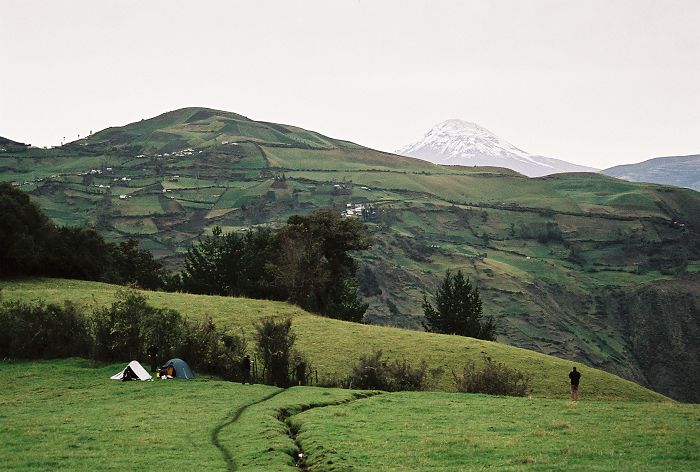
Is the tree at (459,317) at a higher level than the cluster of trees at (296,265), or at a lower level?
lower

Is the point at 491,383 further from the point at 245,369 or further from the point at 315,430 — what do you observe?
the point at 315,430

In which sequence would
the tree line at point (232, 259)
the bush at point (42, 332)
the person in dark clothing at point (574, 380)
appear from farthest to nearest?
the tree line at point (232, 259) → the bush at point (42, 332) → the person in dark clothing at point (574, 380)

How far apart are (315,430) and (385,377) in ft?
65.6

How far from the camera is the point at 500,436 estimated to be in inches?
1168

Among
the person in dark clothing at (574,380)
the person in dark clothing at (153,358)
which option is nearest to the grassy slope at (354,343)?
the person in dark clothing at (574,380)

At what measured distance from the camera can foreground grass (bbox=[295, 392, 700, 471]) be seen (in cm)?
2433

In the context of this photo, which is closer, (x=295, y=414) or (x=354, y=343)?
(x=295, y=414)

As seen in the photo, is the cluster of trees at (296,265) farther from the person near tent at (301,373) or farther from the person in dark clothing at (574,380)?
the person in dark clothing at (574,380)

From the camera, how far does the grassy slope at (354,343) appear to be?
56.2m

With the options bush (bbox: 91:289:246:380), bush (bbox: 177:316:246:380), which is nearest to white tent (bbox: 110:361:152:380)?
bush (bbox: 91:289:246:380)

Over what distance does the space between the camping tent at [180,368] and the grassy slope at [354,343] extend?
11.1 metres

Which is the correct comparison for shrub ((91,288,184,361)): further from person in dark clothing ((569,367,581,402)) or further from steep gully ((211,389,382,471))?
person in dark clothing ((569,367,581,402))

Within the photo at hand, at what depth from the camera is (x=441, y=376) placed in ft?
181

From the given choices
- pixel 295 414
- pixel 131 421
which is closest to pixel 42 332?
pixel 131 421
